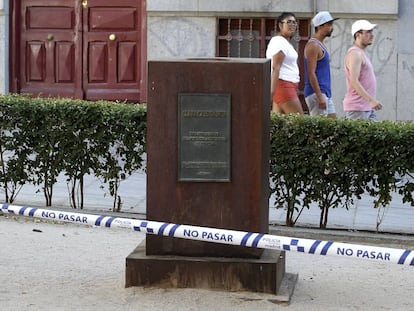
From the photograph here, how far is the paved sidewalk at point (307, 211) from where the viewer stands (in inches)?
370

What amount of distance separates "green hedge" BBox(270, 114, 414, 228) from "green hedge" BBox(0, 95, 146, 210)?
1.27 m

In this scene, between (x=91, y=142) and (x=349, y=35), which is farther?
(x=349, y=35)

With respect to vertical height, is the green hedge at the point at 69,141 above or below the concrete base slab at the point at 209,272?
above

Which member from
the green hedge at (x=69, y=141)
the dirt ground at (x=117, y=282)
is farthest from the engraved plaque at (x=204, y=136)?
the green hedge at (x=69, y=141)

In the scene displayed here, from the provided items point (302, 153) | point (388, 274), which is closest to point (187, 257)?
point (388, 274)

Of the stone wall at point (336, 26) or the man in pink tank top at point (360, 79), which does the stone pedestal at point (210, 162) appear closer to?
the man in pink tank top at point (360, 79)

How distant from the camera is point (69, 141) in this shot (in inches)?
371

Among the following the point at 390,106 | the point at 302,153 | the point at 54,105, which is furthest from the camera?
the point at 390,106

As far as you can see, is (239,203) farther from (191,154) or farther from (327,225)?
(327,225)

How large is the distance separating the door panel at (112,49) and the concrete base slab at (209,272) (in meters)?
8.91

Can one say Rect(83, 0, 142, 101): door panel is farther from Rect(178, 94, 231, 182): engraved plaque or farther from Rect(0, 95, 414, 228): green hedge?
Rect(178, 94, 231, 182): engraved plaque

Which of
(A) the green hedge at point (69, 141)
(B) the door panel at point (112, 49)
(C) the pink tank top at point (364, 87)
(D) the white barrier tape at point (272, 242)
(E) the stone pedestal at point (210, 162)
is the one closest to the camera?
(D) the white barrier tape at point (272, 242)

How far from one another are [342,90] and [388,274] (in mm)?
7263

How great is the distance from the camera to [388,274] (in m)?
7.60
